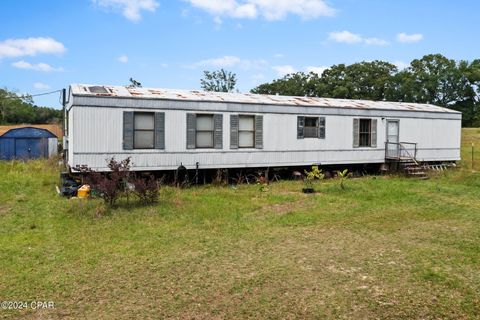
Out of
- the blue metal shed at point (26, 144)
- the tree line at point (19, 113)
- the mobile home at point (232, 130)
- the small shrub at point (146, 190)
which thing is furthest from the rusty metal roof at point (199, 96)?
the tree line at point (19, 113)

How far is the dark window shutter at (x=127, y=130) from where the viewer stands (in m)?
12.1

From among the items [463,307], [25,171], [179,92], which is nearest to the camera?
[463,307]

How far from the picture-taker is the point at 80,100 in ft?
37.7

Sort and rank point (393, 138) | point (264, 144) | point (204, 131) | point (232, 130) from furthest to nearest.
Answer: point (393, 138) < point (264, 144) < point (232, 130) < point (204, 131)

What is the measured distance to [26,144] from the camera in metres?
23.5

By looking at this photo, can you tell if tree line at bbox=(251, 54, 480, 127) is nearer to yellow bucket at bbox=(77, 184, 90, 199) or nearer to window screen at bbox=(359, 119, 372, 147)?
window screen at bbox=(359, 119, 372, 147)

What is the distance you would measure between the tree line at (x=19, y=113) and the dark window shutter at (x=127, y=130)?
4641 cm

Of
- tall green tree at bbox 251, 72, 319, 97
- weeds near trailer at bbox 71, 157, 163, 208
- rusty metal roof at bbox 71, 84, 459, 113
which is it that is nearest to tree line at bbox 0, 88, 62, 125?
tall green tree at bbox 251, 72, 319, 97

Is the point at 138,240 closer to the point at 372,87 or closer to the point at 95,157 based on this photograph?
the point at 95,157

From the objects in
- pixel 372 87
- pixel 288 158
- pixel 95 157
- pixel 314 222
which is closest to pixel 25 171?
pixel 95 157

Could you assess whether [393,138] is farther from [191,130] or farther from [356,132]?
[191,130]

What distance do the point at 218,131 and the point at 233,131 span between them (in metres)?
0.54

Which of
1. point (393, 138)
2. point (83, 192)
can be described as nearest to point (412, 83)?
point (393, 138)

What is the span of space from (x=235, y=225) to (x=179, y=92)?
7.41 metres
